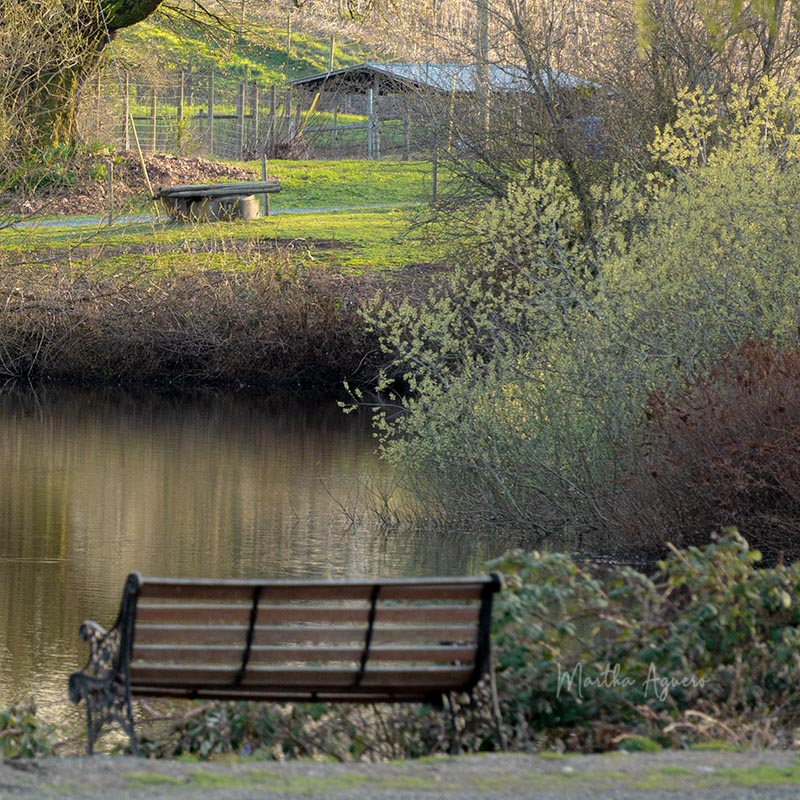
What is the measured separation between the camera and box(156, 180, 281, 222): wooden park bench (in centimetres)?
3409

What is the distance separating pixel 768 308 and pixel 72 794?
410 inches

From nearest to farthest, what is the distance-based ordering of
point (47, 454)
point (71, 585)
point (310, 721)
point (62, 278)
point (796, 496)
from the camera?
point (310, 721)
point (796, 496)
point (71, 585)
point (47, 454)
point (62, 278)

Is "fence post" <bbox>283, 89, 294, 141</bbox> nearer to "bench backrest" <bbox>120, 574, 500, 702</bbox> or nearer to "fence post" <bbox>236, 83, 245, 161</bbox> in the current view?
"fence post" <bbox>236, 83, 245, 161</bbox>

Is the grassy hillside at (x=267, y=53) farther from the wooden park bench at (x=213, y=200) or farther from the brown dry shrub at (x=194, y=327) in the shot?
the brown dry shrub at (x=194, y=327)

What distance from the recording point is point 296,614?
6562mm

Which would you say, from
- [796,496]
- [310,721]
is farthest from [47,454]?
[310,721]

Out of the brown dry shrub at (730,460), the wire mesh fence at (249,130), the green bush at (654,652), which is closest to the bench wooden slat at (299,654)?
the green bush at (654,652)

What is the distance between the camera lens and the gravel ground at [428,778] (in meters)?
5.00

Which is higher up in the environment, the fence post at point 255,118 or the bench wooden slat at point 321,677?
the fence post at point 255,118

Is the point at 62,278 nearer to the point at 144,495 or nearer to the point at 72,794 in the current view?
the point at 144,495

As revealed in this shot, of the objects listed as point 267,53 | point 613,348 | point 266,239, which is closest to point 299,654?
point 613,348

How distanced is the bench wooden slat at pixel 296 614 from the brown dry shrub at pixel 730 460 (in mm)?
5432

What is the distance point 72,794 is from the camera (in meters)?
4.91

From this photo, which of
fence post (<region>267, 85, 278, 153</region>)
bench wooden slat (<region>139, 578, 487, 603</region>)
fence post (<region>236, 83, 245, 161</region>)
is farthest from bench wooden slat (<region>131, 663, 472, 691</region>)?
fence post (<region>267, 85, 278, 153</region>)
